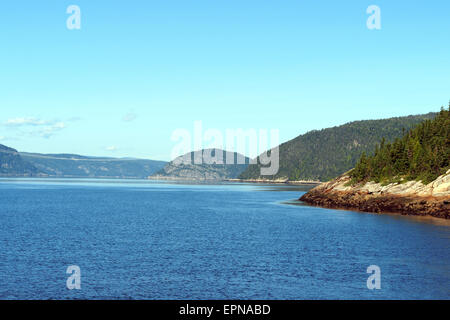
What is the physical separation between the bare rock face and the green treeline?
262 centimetres

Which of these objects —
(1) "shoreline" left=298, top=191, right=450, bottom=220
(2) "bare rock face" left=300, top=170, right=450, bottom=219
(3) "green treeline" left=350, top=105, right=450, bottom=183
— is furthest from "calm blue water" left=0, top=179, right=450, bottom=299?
(3) "green treeline" left=350, top=105, right=450, bottom=183

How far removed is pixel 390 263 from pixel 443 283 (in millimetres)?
8285

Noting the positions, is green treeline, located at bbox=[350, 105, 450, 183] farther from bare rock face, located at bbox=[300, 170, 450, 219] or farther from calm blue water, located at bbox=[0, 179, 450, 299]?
calm blue water, located at bbox=[0, 179, 450, 299]

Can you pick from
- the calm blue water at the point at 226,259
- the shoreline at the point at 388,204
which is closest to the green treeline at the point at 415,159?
the shoreline at the point at 388,204

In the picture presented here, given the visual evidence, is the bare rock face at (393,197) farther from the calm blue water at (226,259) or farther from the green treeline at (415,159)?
the calm blue water at (226,259)

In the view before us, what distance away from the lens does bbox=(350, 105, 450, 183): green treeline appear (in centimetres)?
10038

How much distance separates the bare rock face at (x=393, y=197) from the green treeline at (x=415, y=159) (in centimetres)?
262

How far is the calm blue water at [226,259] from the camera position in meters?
34.7

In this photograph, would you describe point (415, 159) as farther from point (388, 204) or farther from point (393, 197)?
point (388, 204)

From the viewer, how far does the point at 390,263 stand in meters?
44.3

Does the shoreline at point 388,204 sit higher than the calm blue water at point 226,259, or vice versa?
the shoreline at point 388,204
